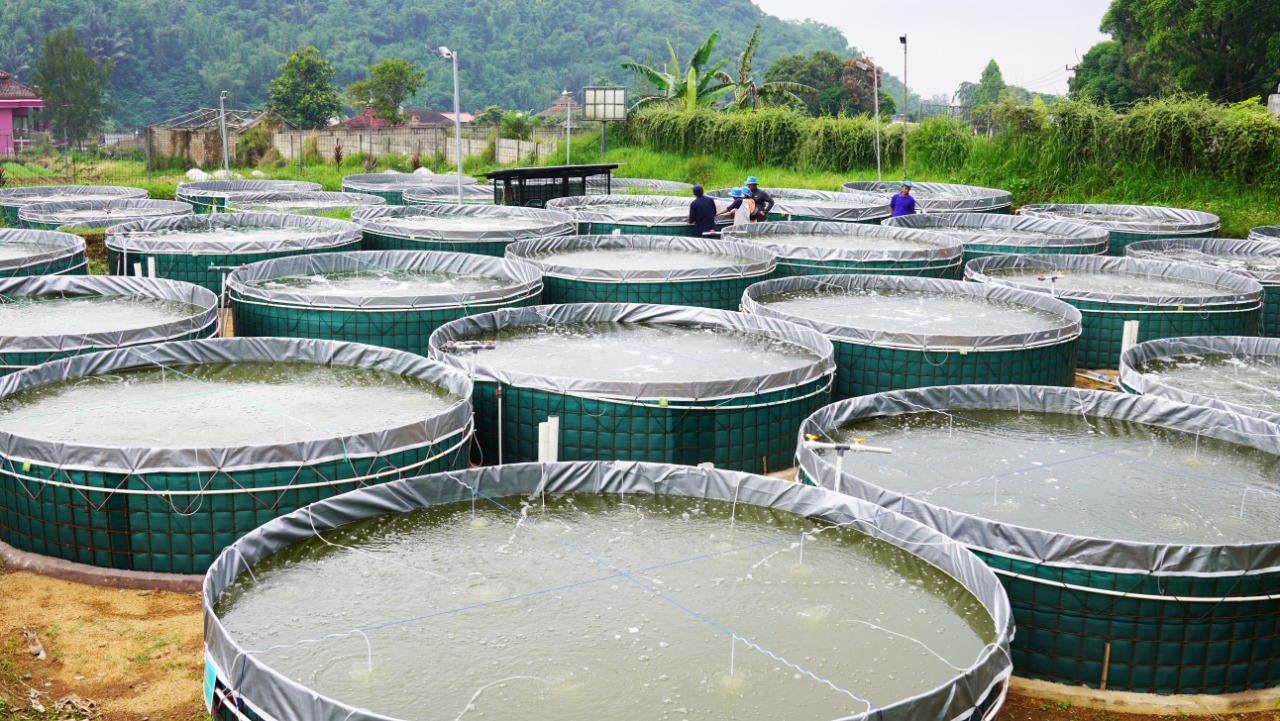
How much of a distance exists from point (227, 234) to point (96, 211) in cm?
491

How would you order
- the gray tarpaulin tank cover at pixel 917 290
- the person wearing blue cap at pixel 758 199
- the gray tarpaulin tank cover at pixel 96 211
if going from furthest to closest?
1. the gray tarpaulin tank cover at pixel 96 211
2. the person wearing blue cap at pixel 758 199
3. the gray tarpaulin tank cover at pixel 917 290

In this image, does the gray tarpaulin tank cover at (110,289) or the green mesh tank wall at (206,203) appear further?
the green mesh tank wall at (206,203)

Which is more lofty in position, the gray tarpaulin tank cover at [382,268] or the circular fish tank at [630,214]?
the circular fish tank at [630,214]

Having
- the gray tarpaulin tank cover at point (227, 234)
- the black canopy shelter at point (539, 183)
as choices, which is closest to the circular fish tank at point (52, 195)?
the gray tarpaulin tank cover at point (227, 234)

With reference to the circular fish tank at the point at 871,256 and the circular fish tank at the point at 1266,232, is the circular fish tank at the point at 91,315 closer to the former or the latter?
the circular fish tank at the point at 871,256

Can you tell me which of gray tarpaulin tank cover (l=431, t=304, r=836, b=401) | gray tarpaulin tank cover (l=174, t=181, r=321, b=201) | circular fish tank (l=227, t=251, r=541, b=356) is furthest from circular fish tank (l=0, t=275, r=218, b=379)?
gray tarpaulin tank cover (l=174, t=181, r=321, b=201)

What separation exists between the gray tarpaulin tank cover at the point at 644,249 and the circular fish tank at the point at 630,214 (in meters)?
0.61

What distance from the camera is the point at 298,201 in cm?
1978

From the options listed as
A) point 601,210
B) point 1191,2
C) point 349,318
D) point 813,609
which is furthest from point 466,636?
point 1191,2

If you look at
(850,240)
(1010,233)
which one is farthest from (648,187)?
(1010,233)

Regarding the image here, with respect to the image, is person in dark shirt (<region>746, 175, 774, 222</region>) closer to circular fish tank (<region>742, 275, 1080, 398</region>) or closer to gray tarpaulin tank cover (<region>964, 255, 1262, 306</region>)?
gray tarpaulin tank cover (<region>964, 255, 1262, 306</region>)

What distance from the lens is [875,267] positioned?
13312 mm

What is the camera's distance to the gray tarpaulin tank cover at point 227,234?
12.8m

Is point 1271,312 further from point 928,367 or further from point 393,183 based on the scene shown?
point 393,183
